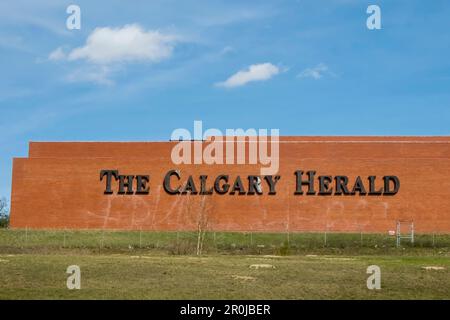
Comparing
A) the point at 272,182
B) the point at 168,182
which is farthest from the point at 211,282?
the point at 168,182

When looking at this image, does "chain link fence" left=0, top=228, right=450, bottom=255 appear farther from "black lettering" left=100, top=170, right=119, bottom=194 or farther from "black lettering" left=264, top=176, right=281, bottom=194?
"black lettering" left=100, top=170, right=119, bottom=194

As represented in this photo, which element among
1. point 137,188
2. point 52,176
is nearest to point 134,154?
point 137,188

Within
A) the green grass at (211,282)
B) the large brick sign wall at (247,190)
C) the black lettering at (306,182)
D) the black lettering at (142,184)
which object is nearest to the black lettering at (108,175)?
the large brick sign wall at (247,190)

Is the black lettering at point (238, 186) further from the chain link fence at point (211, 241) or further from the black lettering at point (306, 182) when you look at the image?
the chain link fence at point (211, 241)

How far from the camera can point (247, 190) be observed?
193ft

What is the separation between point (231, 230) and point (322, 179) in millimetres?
9429

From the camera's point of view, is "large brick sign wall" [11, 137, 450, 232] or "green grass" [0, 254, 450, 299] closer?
"green grass" [0, 254, 450, 299]

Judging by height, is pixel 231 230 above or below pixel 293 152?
below

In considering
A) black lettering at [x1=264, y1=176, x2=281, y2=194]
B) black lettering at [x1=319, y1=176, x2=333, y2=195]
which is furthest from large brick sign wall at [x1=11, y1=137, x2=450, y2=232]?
black lettering at [x1=264, y1=176, x2=281, y2=194]

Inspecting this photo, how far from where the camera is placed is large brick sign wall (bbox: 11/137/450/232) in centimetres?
5772

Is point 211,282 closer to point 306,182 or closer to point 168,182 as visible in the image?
point 306,182

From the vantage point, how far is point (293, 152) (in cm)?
6028

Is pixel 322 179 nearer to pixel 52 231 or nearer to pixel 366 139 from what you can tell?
pixel 366 139

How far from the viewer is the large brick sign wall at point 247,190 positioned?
189ft
